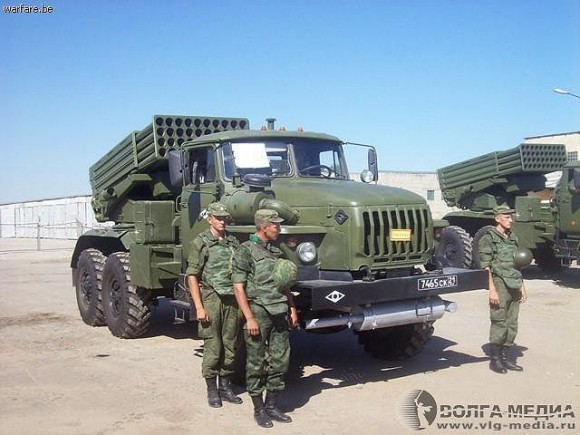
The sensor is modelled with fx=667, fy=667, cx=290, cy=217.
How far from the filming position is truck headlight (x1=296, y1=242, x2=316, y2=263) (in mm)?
5738

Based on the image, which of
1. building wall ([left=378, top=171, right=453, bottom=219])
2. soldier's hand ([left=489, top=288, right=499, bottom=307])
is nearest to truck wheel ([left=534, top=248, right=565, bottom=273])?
soldier's hand ([left=489, top=288, right=499, bottom=307])

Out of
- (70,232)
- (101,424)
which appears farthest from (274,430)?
(70,232)

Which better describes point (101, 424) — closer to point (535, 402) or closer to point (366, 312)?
point (366, 312)

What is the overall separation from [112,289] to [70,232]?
3021 centimetres

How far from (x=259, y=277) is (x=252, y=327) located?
38 centimetres

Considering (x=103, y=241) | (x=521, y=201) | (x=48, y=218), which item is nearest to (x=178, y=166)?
(x=103, y=241)

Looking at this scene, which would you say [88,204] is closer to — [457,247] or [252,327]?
[457,247]

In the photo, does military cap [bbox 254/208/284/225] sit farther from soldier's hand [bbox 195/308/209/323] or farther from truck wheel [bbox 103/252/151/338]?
truck wheel [bbox 103/252/151/338]

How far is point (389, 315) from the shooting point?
19.1 feet

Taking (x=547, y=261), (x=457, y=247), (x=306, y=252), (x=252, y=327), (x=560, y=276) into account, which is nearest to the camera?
(x=252, y=327)

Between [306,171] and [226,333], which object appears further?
[306,171]

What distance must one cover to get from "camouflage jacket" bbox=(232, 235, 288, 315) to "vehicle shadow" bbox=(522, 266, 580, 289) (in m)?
9.52

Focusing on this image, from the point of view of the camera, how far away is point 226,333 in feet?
17.8

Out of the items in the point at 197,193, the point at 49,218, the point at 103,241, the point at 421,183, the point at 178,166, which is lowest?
the point at 103,241
